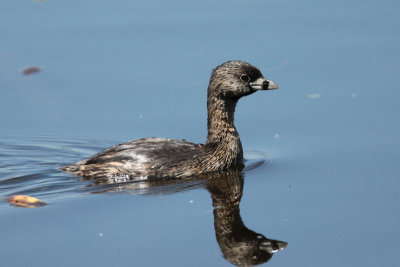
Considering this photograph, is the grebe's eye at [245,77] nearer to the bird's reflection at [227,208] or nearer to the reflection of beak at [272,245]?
the bird's reflection at [227,208]

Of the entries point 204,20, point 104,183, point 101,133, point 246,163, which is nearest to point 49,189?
point 104,183

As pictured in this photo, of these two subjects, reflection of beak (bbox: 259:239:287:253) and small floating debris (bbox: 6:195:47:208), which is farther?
small floating debris (bbox: 6:195:47:208)

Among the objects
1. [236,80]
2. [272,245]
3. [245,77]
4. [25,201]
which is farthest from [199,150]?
[272,245]

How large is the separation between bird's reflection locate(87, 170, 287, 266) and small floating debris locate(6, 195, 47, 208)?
0.90 m

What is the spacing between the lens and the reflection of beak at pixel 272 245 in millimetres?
9930

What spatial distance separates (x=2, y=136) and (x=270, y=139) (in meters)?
4.27

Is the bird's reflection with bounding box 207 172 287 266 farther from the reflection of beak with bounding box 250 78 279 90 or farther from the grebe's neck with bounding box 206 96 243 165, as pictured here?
the reflection of beak with bounding box 250 78 279 90

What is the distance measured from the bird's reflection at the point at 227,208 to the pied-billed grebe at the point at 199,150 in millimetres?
184

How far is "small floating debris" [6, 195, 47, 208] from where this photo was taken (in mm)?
11320

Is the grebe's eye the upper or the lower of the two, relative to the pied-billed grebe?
upper

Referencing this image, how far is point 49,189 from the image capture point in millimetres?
12156

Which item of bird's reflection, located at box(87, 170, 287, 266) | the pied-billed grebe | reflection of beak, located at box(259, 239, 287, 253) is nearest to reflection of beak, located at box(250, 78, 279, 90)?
the pied-billed grebe

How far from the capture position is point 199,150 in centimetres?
1283

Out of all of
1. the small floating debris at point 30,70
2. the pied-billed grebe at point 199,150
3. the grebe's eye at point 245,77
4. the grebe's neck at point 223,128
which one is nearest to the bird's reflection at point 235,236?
the pied-billed grebe at point 199,150
